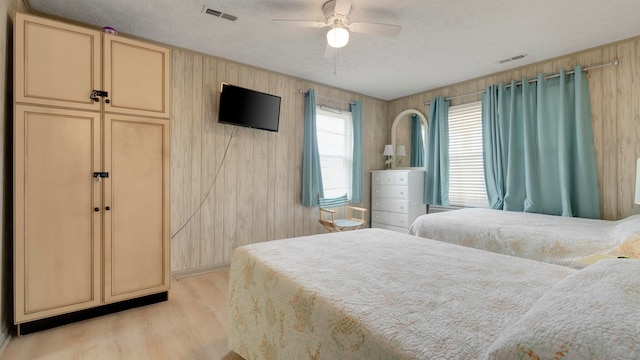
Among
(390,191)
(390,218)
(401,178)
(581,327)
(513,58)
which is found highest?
(513,58)

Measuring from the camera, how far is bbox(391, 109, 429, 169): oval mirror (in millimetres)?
4992

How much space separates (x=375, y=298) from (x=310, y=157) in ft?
10.4

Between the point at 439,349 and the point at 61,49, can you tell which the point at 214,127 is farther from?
the point at 439,349

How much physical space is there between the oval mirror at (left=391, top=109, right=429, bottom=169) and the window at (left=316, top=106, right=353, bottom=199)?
0.97m

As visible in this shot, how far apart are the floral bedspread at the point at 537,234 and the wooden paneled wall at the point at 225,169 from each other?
1825 mm

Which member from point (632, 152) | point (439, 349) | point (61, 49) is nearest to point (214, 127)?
point (61, 49)

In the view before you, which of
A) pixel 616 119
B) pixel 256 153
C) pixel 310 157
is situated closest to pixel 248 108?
pixel 256 153

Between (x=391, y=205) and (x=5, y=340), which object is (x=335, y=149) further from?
(x=5, y=340)

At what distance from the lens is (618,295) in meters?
0.76

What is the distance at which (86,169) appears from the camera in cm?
220

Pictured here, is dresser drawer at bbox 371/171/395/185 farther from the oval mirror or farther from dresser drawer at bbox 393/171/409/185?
the oval mirror

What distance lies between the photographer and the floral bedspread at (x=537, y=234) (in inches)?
84.3

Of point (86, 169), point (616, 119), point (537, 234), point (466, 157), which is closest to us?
point (86, 169)

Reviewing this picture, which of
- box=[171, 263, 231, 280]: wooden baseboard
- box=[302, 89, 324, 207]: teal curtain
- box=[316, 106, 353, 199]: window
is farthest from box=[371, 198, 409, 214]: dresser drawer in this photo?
box=[171, 263, 231, 280]: wooden baseboard
